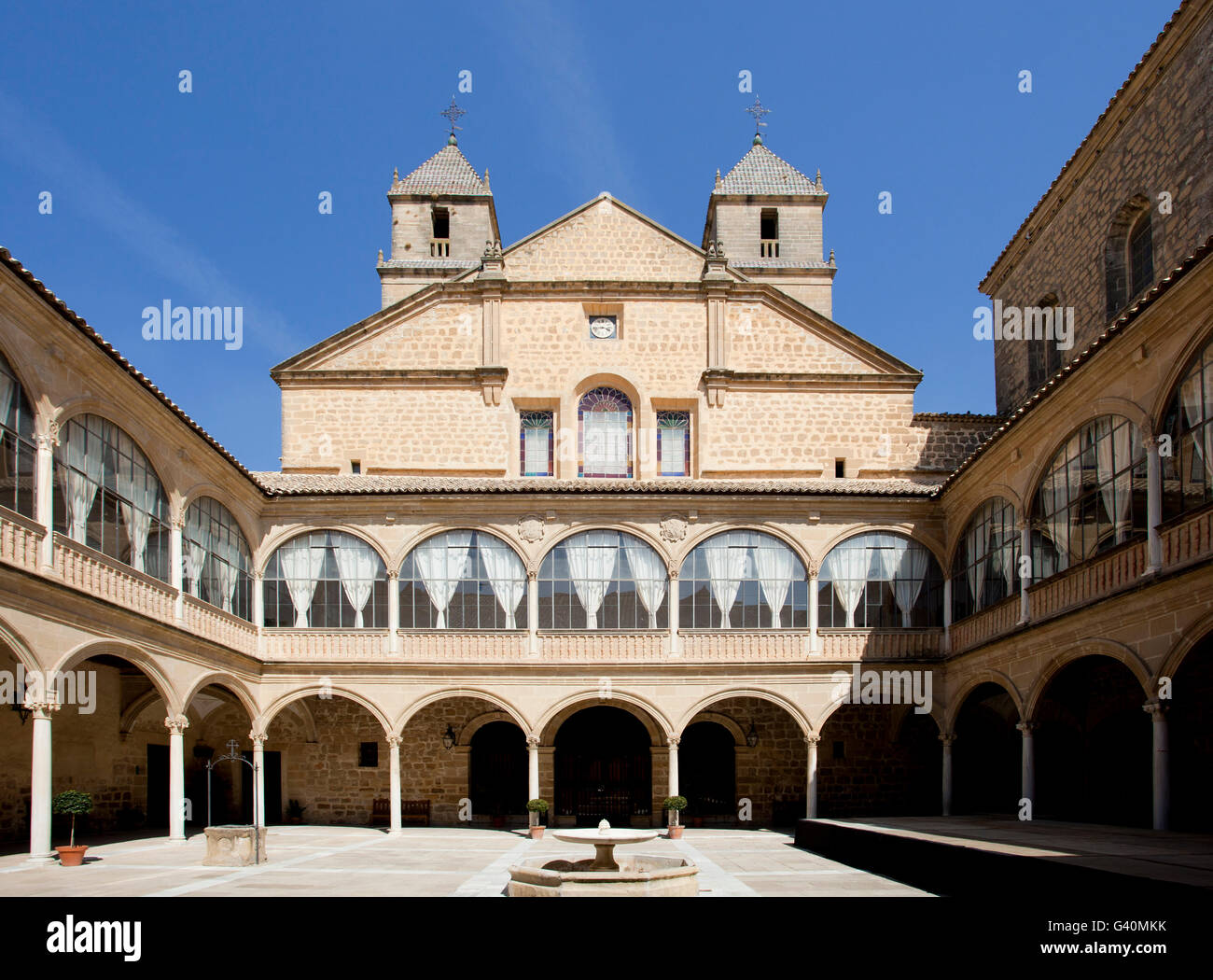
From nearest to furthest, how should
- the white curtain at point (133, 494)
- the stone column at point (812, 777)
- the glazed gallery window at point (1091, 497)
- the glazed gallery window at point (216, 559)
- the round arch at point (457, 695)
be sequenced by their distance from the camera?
the glazed gallery window at point (1091, 497) < the white curtain at point (133, 494) < the glazed gallery window at point (216, 559) < the stone column at point (812, 777) < the round arch at point (457, 695)

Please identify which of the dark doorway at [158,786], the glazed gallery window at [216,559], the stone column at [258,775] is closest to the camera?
the stone column at [258,775]

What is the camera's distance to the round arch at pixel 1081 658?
1596 cm

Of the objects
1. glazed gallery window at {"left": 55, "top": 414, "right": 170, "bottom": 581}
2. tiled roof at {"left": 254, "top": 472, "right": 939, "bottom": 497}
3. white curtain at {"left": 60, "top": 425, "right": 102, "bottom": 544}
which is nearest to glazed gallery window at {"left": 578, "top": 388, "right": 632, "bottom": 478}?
tiled roof at {"left": 254, "top": 472, "right": 939, "bottom": 497}

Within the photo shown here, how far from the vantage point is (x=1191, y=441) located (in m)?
14.9

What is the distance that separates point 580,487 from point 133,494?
9.45 metres

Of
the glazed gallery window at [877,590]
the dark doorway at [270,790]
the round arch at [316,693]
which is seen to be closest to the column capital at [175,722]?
the round arch at [316,693]

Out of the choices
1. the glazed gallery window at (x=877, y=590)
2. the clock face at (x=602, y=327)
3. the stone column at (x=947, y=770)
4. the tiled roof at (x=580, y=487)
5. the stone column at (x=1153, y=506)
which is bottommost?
the stone column at (x=947, y=770)

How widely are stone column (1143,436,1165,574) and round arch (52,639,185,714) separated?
1537cm

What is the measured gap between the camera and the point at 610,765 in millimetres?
28219

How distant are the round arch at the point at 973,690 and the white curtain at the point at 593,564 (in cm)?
789

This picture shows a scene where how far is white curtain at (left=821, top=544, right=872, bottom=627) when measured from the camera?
25797mm

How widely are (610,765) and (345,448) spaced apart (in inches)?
407

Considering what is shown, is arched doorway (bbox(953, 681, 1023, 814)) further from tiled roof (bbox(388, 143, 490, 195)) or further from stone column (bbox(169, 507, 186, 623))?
tiled roof (bbox(388, 143, 490, 195))

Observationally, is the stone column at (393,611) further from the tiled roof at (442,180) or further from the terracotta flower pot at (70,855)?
the tiled roof at (442,180)
